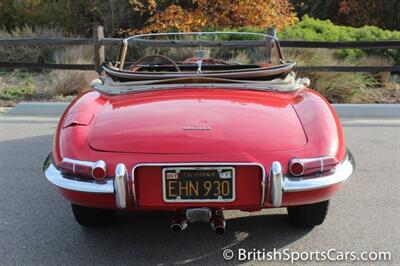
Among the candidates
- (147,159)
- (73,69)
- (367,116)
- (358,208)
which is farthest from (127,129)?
(73,69)

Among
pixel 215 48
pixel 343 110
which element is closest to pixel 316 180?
pixel 343 110

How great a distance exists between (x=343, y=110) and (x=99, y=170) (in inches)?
213

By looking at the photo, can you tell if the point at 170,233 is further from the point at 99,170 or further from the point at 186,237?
the point at 99,170

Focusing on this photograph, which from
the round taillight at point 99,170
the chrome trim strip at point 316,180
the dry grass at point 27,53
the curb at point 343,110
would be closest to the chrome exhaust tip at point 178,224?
the round taillight at point 99,170

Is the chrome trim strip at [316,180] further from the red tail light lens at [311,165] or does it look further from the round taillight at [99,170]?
the round taillight at [99,170]

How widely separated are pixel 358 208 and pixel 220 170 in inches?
65.1

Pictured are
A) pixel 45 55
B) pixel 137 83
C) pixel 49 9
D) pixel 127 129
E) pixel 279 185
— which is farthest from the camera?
pixel 49 9

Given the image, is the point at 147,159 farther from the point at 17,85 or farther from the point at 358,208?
the point at 17,85

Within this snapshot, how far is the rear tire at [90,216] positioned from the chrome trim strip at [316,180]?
52.3 inches

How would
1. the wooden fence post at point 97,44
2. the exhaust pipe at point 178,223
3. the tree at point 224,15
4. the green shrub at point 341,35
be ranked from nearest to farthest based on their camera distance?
1. the exhaust pipe at point 178,223
2. the wooden fence post at point 97,44
3. the green shrub at point 341,35
4. the tree at point 224,15

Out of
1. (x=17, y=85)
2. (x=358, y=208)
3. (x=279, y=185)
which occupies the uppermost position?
(x=279, y=185)

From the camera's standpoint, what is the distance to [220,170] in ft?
9.51

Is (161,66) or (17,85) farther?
(17,85)

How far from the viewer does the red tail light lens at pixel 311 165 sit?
2.95 meters
